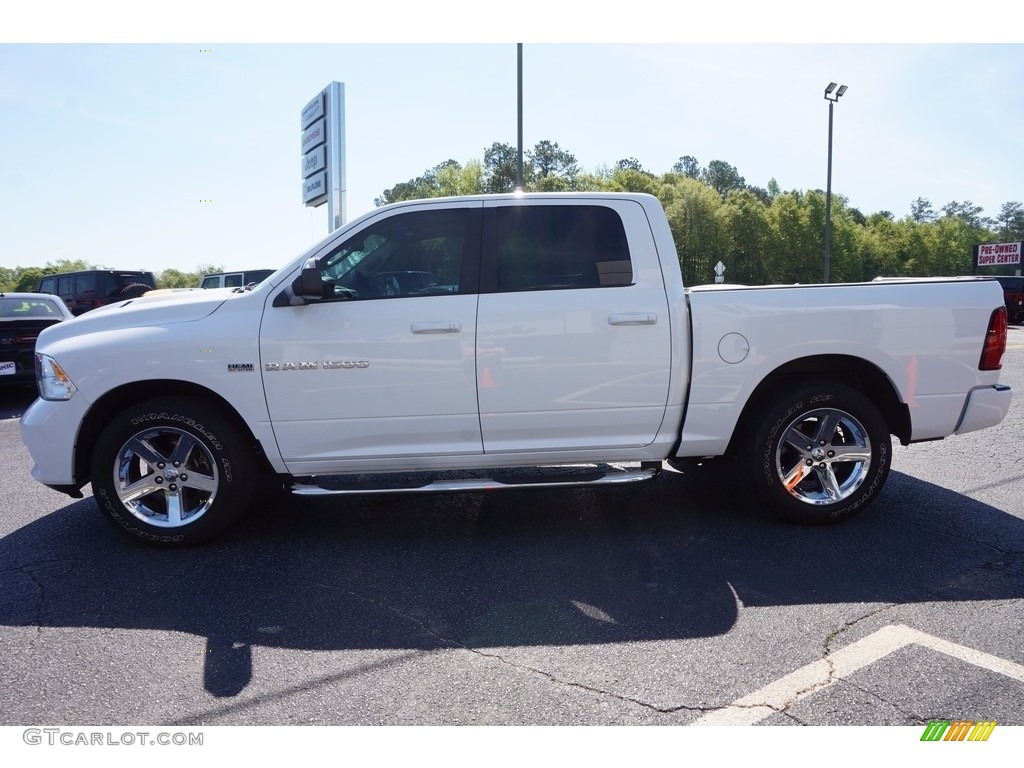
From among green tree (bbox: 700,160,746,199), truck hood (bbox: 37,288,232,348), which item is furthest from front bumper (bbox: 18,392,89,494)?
green tree (bbox: 700,160,746,199)

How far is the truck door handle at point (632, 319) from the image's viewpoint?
4.45 meters

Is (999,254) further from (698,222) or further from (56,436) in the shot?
(56,436)

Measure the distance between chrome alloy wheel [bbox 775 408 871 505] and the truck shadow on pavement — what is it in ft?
0.77

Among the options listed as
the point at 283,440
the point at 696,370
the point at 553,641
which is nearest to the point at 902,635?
the point at 553,641

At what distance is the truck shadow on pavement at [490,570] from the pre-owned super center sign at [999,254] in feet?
174

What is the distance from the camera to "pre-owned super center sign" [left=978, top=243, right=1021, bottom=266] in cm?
4897

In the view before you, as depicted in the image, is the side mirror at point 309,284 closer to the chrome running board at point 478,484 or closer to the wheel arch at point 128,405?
the wheel arch at point 128,405

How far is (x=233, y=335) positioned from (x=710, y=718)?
3178 mm

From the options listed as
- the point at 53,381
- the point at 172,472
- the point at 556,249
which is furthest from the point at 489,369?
the point at 53,381

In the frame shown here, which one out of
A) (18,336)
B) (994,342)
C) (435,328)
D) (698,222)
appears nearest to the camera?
(435,328)

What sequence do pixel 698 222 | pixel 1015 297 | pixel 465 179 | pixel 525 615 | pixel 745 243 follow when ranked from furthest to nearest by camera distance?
pixel 745 243
pixel 698 222
pixel 465 179
pixel 1015 297
pixel 525 615

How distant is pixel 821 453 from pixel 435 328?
245 centimetres

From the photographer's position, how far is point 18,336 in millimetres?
10445

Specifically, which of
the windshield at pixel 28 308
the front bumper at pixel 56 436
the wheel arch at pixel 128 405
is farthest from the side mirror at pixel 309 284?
the windshield at pixel 28 308
